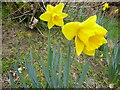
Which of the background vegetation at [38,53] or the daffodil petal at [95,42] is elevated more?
the daffodil petal at [95,42]

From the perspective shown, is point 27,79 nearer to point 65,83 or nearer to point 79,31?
point 65,83

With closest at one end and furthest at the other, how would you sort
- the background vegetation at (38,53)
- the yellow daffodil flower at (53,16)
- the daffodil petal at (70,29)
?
the daffodil petal at (70,29)
the yellow daffodil flower at (53,16)
the background vegetation at (38,53)

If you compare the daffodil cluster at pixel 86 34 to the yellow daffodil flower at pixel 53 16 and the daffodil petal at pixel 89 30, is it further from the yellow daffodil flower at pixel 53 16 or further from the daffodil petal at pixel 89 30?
the yellow daffodil flower at pixel 53 16

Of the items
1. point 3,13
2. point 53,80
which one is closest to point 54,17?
point 53,80

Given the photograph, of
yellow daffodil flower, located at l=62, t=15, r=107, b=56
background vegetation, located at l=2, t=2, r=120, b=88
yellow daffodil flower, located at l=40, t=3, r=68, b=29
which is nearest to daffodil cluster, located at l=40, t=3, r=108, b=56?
yellow daffodil flower, located at l=62, t=15, r=107, b=56

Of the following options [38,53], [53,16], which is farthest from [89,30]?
[38,53]

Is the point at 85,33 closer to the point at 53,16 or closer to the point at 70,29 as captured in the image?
the point at 70,29

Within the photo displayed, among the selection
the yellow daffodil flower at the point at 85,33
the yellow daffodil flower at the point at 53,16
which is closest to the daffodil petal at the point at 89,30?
the yellow daffodil flower at the point at 85,33

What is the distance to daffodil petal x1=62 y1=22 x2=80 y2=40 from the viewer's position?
2.18ft

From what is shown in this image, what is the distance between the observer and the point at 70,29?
26.6 inches

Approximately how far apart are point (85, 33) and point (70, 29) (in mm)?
74

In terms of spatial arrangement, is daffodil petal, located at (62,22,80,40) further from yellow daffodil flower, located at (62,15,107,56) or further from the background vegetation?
the background vegetation

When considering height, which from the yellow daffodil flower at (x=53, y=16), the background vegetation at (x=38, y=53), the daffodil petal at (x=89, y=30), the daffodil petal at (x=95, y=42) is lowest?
the background vegetation at (x=38, y=53)

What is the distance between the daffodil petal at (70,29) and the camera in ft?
2.18
